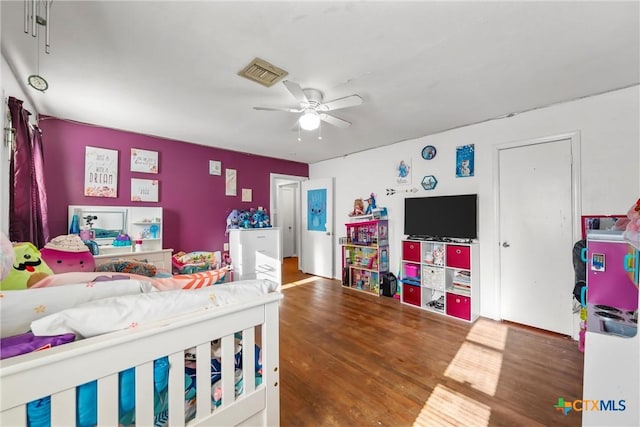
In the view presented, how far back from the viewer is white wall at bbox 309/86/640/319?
2232mm

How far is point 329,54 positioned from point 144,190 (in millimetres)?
3027

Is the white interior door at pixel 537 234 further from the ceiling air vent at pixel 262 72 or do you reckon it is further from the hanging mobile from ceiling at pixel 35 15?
the hanging mobile from ceiling at pixel 35 15

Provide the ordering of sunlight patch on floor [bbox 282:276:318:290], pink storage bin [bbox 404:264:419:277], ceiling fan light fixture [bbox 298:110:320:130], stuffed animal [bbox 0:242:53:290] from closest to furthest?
1. stuffed animal [bbox 0:242:53:290]
2. ceiling fan light fixture [bbox 298:110:320:130]
3. pink storage bin [bbox 404:264:419:277]
4. sunlight patch on floor [bbox 282:276:318:290]

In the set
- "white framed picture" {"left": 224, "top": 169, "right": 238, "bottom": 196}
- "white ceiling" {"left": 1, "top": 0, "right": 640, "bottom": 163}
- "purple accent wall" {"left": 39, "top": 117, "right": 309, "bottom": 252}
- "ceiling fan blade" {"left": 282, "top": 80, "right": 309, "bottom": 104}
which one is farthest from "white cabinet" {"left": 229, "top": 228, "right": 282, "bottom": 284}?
"ceiling fan blade" {"left": 282, "top": 80, "right": 309, "bottom": 104}

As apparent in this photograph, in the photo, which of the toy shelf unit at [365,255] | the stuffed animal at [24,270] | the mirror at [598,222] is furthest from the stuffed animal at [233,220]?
the mirror at [598,222]

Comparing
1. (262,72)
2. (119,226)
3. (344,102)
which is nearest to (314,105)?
(344,102)

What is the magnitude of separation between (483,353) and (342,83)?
8.57 ft

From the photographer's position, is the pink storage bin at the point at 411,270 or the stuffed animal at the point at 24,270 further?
the pink storage bin at the point at 411,270

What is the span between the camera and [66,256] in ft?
4.82

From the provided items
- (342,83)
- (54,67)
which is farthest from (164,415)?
(54,67)

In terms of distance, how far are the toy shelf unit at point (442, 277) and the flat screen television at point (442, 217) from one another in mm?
144

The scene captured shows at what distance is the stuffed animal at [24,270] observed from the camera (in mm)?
984

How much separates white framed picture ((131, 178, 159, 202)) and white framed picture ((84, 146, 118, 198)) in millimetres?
185

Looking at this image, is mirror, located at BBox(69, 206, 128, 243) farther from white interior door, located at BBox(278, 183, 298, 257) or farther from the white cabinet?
white interior door, located at BBox(278, 183, 298, 257)
